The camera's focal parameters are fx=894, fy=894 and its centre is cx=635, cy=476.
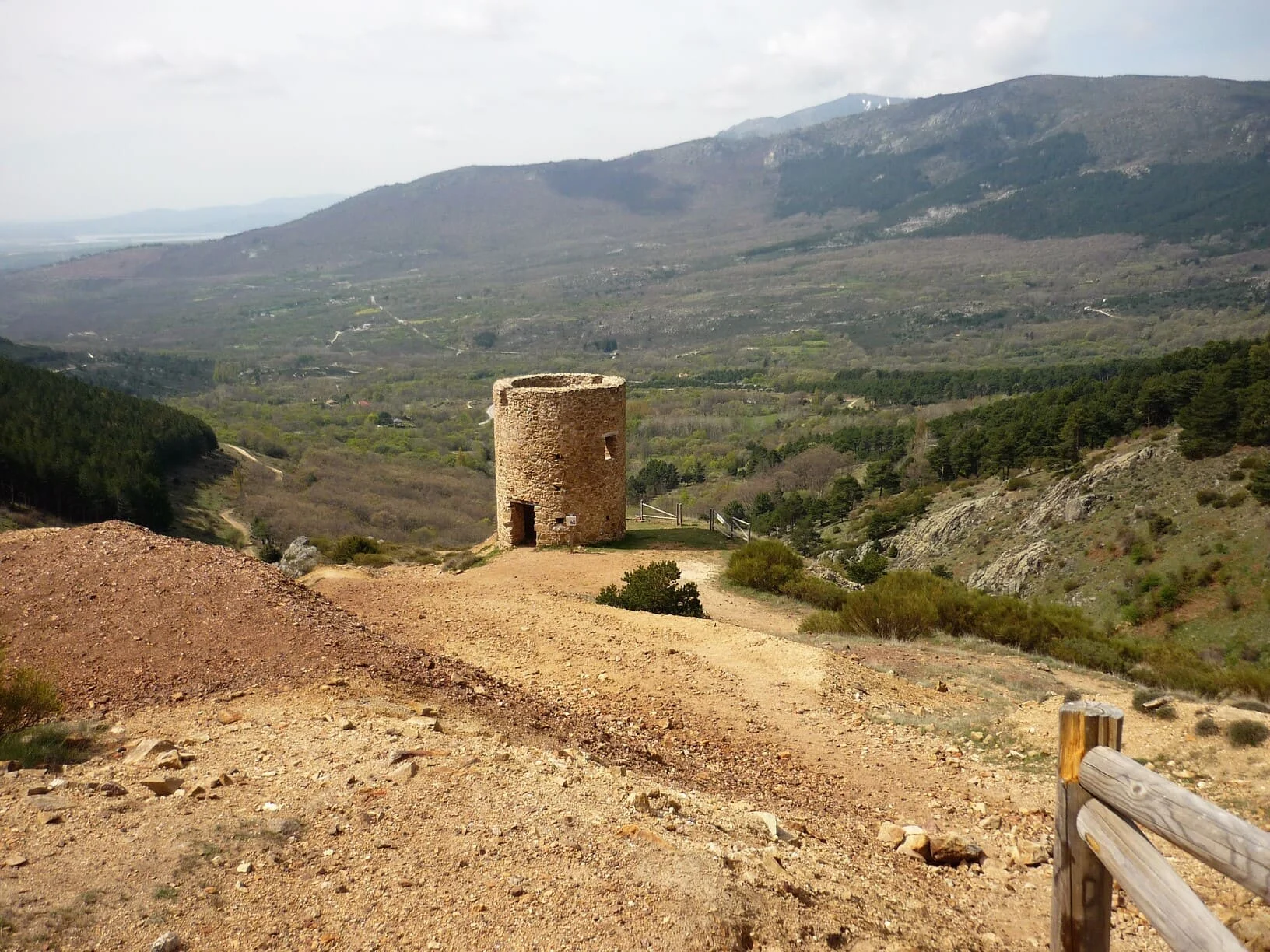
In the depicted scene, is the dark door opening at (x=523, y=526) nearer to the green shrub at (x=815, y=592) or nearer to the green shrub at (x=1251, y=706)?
the green shrub at (x=815, y=592)

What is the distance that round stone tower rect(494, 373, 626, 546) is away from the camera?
16375 mm

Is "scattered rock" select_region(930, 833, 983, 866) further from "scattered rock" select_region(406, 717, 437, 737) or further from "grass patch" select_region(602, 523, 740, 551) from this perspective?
"grass patch" select_region(602, 523, 740, 551)

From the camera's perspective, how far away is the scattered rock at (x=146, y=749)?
5.31 m

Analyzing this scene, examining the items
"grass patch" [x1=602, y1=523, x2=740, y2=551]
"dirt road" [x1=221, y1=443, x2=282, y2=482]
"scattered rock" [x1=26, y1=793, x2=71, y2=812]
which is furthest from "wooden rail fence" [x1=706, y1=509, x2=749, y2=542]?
"dirt road" [x1=221, y1=443, x2=282, y2=482]

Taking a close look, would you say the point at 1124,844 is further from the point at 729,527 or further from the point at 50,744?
the point at 729,527

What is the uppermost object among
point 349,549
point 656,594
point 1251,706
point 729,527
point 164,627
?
point 164,627

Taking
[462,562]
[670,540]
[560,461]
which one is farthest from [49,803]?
[670,540]

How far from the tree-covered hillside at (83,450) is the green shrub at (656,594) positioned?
24333 millimetres

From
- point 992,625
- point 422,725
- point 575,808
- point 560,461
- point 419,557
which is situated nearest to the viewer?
point 575,808

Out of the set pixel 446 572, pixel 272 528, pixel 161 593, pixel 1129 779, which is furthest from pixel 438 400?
pixel 1129 779

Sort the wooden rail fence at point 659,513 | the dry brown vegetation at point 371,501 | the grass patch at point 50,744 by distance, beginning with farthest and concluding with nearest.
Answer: the dry brown vegetation at point 371,501 < the wooden rail fence at point 659,513 < the grass patch at point 50,744

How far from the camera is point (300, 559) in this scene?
16.7m

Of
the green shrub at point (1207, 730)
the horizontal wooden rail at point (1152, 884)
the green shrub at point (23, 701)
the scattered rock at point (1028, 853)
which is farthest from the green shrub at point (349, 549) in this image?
the horizontal wooden rail at point (1152, 884)

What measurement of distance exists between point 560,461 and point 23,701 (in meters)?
11.3
